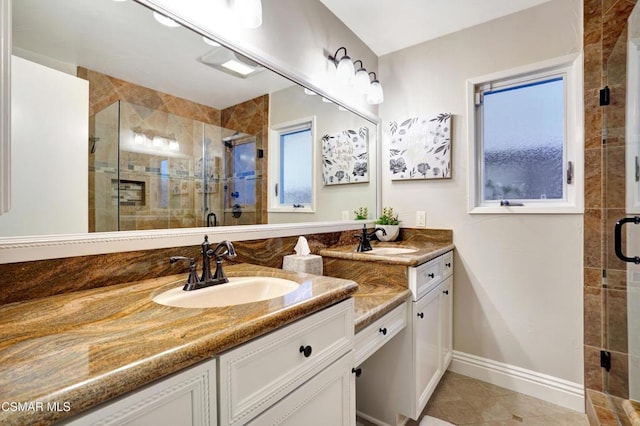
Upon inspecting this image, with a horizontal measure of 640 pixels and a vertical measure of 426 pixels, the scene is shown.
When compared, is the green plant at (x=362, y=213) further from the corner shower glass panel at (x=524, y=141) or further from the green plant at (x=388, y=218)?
the corner shower glass panel at (x=524, y=141)

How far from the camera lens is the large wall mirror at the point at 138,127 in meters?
0.90

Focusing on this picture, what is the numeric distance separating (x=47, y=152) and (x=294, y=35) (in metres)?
1.33

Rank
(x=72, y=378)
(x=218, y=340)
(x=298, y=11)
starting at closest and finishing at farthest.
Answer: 1. (x=72, y=378)
2. (x=218, y=340)
3. (x=298, y=11)

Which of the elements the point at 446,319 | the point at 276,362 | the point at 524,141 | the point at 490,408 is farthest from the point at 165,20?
the point at 490,408

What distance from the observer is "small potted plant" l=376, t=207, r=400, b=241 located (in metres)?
2.32

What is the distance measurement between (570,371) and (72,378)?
96.3 inches

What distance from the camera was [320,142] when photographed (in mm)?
2080

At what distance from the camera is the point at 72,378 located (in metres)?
0.44

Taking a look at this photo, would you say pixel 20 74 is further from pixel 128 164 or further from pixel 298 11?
pixel 298 11

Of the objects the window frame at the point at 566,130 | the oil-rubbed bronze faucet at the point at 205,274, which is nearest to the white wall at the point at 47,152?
the oil-rubbed bronze faucet at the point at 205,274

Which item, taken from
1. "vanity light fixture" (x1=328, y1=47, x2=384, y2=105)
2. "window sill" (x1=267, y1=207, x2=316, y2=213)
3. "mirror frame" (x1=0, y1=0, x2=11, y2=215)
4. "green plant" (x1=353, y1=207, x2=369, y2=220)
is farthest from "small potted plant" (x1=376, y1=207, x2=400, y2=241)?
"mirror frame" (x1=0, y1=0, x2=11, y2=215)

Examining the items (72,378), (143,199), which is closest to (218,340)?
(72,378)

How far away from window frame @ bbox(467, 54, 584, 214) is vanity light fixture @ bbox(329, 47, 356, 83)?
86 centimetres

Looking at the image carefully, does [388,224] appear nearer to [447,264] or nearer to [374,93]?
[447,264]
